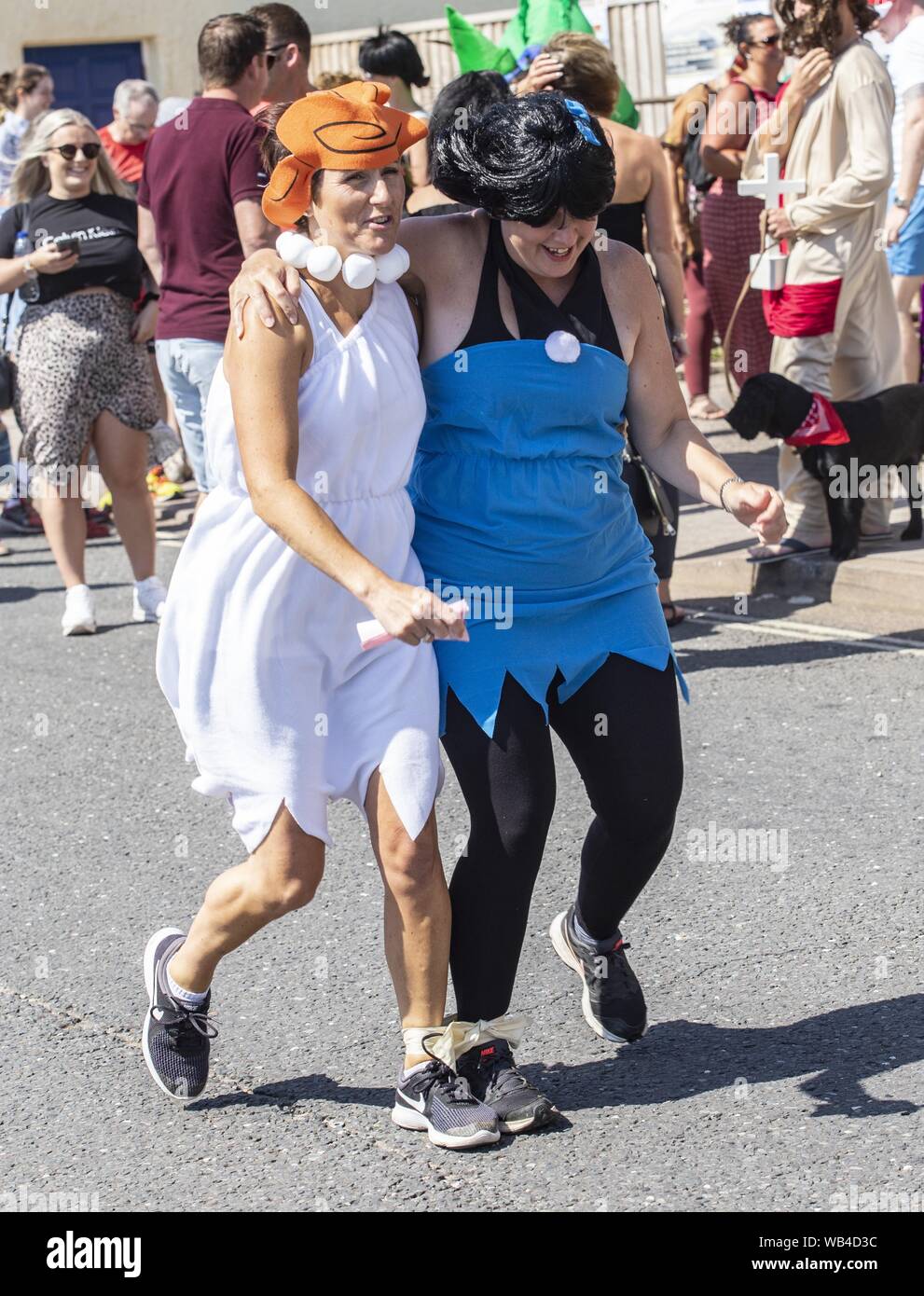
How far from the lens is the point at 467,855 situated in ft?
10.9

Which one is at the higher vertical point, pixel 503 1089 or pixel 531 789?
pixel 531 789

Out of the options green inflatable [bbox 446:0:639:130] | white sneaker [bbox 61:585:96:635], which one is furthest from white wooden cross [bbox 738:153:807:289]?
white sneaker [bbox 61:585:96:635]

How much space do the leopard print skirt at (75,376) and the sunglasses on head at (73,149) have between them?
555 mm

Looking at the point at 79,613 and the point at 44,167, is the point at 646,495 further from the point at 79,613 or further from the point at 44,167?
the point at 44,167

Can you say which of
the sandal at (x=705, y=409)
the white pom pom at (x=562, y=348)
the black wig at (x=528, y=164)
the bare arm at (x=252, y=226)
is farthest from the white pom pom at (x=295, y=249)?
the sandal at (x=705, y=409)

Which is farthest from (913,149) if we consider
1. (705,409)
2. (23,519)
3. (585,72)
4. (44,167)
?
(23,519)

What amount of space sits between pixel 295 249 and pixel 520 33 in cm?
609

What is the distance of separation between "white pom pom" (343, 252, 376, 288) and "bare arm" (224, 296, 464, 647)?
11 cm

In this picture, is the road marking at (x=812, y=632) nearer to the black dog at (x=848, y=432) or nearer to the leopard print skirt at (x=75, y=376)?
the black dog at (x=848, y=432)

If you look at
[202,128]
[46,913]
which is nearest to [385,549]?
[46,913]

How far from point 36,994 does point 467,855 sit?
1.31 meters

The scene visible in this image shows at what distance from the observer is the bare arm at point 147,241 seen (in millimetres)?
7660

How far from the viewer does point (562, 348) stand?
326cm

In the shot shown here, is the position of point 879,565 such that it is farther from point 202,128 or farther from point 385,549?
point 385,549
